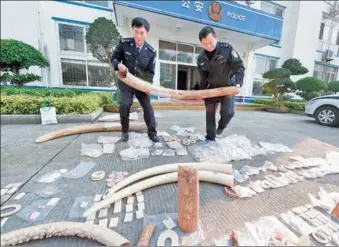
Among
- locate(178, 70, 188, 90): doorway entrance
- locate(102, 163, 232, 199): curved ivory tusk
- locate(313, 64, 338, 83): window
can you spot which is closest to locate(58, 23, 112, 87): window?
locate(178, 70, 188, 90): doorway entrance

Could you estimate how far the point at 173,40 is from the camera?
6246 mm

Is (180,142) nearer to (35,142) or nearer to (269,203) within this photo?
(269,203)

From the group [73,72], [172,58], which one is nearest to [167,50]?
[172,58]

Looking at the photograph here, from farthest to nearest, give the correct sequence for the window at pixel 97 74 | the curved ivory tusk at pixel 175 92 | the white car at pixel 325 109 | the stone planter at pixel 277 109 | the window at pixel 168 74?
the window at pixel 168 74 → the window at pixel 97 74 → the stone planter at pixel 277 109 → the curved ivory tusk at pixel 175 92 → the white car at pixel 325 109

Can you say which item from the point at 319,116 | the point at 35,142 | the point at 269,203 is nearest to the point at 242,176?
the point at 269,203

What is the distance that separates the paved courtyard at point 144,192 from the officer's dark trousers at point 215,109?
564 millimetres

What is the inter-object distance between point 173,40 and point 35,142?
597cm

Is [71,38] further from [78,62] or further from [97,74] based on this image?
[97,74]

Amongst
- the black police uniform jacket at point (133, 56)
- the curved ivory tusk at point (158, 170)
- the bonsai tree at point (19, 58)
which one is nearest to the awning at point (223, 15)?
the bonsai tree at point (19, 58)

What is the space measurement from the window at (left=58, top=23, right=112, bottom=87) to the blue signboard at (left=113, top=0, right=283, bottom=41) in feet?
5.93

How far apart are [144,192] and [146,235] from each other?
1.16 ft

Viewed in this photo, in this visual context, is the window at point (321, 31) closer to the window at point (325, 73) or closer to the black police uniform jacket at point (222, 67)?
the window at point (325, 73)

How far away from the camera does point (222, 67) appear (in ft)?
5.77

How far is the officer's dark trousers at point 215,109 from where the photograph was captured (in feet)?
6.36
